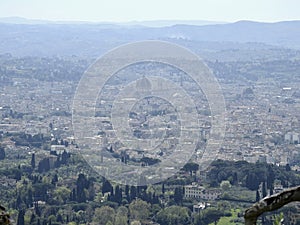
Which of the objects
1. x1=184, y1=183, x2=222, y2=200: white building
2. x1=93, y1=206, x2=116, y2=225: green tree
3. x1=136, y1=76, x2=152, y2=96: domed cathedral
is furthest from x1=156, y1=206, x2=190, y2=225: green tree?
x1=136, y1=76, x2=152, y2=96: domed cathedral

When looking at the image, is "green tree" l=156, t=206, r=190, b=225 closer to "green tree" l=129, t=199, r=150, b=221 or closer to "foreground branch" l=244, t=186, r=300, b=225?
"green tree" l=129, t=199, r=150, b=221

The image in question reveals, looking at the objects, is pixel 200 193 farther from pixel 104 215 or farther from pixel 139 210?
pixel 104 215

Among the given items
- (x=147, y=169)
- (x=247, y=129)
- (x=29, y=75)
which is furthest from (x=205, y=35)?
(x=147, y=169)

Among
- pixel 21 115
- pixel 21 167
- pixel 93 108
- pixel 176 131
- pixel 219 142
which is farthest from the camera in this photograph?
pixel 21 115

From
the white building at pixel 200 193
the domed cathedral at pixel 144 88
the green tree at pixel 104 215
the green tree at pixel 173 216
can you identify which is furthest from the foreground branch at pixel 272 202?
the domed cathedral at pixel 144 88

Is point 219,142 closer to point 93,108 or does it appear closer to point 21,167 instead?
point 93,108

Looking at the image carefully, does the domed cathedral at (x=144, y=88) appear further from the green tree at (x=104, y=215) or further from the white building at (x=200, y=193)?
the green tree at (x=104, y=215)

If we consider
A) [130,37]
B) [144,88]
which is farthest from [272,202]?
[130,37]
